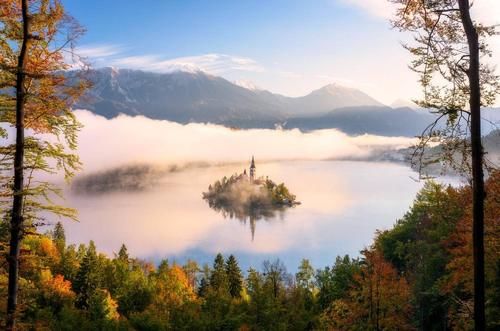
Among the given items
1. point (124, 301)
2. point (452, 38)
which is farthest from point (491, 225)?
point (124, 301)

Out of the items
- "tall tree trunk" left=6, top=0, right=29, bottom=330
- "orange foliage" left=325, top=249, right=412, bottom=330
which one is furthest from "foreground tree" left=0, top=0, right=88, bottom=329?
"orange foliage" left=325, top=249, right=412, bottom=330

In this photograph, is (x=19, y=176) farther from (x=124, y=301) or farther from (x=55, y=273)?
(x=55, y=273)

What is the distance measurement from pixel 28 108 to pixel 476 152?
1003 centimetres

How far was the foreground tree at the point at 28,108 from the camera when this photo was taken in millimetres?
10734

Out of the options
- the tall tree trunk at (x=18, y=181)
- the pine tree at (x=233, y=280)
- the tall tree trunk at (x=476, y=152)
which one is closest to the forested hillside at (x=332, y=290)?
the pine tree at (x=233, y=280)

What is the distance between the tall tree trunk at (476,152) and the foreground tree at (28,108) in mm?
8564

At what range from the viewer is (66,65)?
11.2 m

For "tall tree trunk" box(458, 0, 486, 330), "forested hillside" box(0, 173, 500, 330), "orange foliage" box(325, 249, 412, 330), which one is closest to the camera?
"tall tree trunk" box(458, 0, 486, 330)

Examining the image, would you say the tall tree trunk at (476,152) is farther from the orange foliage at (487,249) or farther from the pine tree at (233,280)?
the pine tree at (233,280)

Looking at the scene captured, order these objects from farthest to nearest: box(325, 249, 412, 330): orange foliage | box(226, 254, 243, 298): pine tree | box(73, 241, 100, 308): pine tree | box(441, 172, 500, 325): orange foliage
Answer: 1. box(226, 254, 243, 298): pine tree
2. box(73, 241, 100, 308): pine tree
3. box(325, 249, 412, 330): orange foliage
4. box(441, 172, 500, 325): orange foliage

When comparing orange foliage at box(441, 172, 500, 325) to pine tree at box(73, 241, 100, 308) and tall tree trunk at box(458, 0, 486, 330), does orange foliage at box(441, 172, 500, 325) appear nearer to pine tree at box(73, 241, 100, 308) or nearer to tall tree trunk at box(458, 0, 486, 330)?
tall tree trunk at box(458, 0, 486, 330)

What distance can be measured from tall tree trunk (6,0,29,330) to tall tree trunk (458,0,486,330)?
9452 mm

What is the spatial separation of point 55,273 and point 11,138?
198 ft

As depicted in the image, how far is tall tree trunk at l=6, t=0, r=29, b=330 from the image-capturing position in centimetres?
1066
